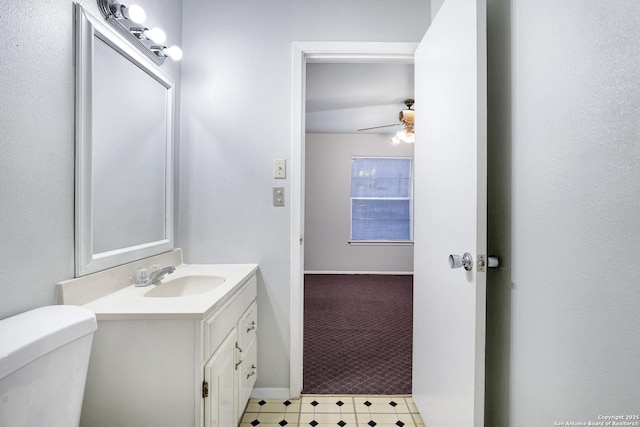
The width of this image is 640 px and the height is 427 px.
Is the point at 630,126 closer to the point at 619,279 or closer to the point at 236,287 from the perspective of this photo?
the point at 619,279

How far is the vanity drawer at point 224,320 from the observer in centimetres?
104

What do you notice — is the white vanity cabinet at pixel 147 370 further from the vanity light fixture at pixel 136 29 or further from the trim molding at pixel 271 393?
the vanity light fixture at pixel 136 29

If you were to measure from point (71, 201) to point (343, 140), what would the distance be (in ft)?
14.2

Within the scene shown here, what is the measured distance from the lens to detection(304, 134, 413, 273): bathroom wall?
5.07 meters

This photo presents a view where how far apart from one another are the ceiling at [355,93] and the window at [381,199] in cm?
64

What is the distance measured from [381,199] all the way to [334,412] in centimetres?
381

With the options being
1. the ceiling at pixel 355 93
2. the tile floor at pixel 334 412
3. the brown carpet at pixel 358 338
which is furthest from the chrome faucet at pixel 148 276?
the ceiling at pixel 355 93

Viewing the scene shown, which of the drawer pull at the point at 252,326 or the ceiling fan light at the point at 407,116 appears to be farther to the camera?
the ceiling fan light at the point at 407,116

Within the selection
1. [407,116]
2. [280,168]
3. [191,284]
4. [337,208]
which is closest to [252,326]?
[191,284]

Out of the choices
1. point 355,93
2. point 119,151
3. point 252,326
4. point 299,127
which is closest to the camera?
point 119,151

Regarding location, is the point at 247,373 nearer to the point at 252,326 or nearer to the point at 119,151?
the point at 252,326

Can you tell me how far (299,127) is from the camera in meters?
1.76

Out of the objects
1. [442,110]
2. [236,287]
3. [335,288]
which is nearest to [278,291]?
[236,287]

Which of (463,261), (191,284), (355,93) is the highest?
(355,93)
